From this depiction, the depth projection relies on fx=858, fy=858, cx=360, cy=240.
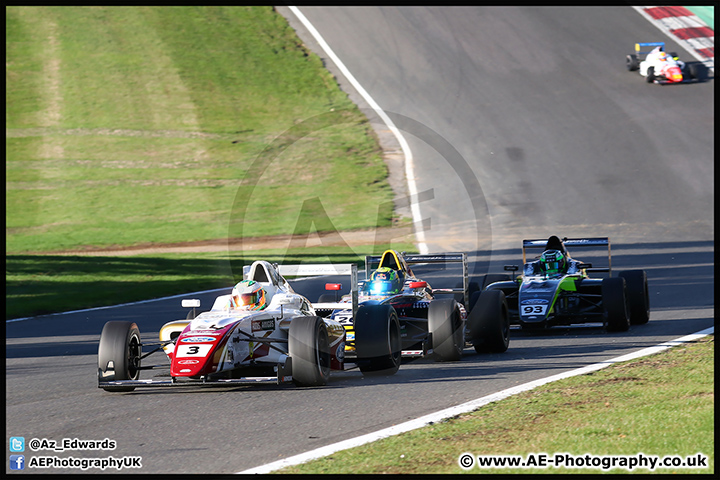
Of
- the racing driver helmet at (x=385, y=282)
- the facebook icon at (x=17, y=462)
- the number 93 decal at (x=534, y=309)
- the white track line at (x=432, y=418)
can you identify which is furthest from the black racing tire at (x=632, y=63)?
the facebook icon at (x=17, y=462)

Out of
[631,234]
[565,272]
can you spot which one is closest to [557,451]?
[565,272]

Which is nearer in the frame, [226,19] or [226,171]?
[226,171]

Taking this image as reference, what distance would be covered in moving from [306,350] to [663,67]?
37.1 metres

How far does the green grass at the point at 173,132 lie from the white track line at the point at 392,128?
95 centimetres

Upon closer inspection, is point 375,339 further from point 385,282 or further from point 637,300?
point 637,300

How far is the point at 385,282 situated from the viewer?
12.4m

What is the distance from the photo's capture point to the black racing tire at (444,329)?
1110 centimetres

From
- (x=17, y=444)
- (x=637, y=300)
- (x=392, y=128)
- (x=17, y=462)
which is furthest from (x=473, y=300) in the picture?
(x=392, y=128)

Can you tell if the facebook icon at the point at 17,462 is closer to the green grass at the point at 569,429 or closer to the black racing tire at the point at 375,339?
the green grass at the point at 569,429

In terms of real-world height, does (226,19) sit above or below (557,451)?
above

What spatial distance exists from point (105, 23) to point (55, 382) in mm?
47852

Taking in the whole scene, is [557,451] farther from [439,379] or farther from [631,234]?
[631,234]

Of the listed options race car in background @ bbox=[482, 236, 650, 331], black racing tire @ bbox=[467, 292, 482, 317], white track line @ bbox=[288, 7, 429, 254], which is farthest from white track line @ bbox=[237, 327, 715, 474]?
white track line @ bbox=[288, 7, 429, 254]

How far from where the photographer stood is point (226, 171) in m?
38.9
